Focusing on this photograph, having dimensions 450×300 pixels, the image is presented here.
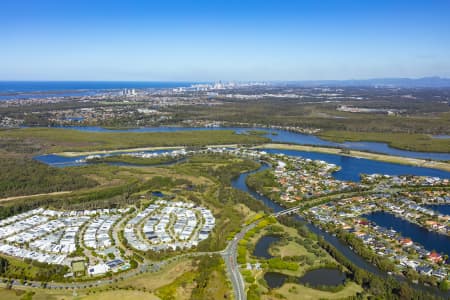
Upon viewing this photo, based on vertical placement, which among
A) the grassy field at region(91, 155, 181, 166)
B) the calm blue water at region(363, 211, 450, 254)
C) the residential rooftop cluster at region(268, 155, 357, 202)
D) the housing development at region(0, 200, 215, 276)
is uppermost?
the grassy field at region(91, 155, 181, 166)

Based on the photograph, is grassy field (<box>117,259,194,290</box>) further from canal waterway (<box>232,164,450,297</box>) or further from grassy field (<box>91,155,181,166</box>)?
grassy field (<box>91,155,181,166</box>)

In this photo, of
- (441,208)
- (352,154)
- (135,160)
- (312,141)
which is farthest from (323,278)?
(312,141)

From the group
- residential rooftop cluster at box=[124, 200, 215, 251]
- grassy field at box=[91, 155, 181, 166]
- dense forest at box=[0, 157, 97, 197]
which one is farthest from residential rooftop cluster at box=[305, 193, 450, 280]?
grassy field at box=[91, 155, 181, 166]

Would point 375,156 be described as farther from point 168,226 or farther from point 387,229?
point 168,226

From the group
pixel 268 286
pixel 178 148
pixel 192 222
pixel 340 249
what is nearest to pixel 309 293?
pixel 268 286

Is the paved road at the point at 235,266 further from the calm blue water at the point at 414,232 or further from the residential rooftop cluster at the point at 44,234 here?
the calm blue water at the point at 414,232

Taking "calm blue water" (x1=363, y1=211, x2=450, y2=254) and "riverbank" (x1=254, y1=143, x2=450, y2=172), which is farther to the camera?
"riverbank" (x1=254, y1=143, x2=450, y2=172)
